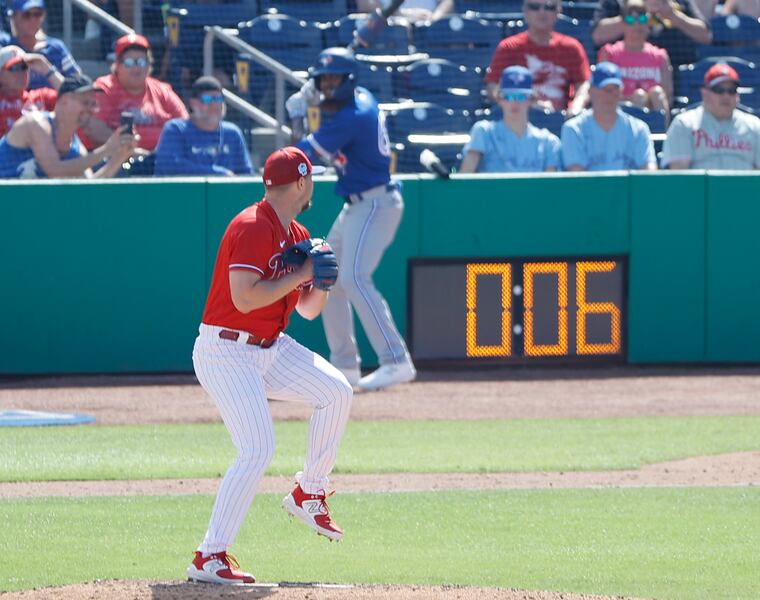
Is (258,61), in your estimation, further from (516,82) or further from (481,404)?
(481,404)

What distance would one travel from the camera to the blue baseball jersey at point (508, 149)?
12328 millimetres

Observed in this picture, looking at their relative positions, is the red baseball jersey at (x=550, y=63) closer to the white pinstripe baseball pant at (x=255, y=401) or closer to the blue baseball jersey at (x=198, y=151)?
the blue baseball jersey at (x=198, y=151)

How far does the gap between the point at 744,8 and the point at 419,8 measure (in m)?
3.38

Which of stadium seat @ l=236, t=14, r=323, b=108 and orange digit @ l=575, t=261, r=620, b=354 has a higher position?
stadium seat @ l=236, t=14, r=323, b=108

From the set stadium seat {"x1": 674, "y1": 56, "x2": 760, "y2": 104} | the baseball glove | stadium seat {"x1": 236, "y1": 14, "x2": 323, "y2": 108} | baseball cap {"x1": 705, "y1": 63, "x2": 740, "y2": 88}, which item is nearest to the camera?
the baseball glove


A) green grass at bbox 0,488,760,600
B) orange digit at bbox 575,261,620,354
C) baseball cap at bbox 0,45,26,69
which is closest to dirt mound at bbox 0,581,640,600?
green grass at bbox 0,488,760,600

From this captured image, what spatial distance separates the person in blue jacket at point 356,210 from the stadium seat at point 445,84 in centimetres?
317

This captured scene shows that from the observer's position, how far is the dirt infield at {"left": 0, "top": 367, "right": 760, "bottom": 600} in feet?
26.6

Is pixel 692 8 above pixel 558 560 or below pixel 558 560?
above

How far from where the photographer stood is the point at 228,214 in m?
11.7

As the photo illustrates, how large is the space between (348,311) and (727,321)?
3.32m

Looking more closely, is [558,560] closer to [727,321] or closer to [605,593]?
[605,593]

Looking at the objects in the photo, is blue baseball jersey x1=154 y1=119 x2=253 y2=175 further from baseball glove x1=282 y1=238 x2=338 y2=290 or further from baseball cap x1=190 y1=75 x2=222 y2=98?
baseball glove x1=282 y1=238 x2=338 y2=290

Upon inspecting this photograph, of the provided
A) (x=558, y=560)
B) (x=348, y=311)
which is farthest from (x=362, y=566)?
(x=348, y=311)
